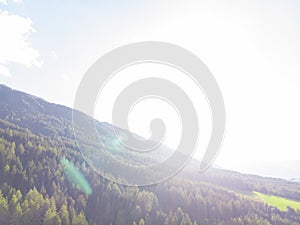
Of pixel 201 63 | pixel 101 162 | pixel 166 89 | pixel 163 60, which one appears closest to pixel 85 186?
pixel 101 162

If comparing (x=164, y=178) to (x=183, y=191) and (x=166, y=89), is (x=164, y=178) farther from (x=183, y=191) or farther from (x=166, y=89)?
(x=166, y=89)

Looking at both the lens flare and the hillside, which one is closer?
the hillside

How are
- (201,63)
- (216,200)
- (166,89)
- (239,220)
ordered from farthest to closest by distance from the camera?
1. (216,200)
2. (166,89)
3. (239,220)
4. (201,63)

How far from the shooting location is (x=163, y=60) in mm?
120625

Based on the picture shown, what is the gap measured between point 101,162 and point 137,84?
73.1m

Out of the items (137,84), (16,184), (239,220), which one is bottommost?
(16,184)

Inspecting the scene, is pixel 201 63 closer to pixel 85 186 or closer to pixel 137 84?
pixel 137 84

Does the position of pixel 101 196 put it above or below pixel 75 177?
below

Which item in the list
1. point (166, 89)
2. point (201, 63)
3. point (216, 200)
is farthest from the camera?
point (216, 200)

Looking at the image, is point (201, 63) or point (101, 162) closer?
point (201, 63)

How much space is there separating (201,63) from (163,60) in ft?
71.4

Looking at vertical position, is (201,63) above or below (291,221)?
above

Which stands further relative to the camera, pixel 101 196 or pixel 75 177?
pixel 75 177

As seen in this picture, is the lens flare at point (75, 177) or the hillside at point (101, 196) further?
the lens flare at point (75, 177)
